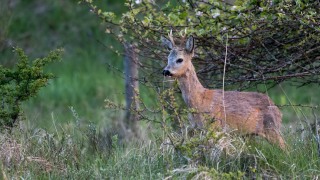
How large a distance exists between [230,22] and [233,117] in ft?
3.81

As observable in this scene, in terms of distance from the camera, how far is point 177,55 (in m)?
9.34

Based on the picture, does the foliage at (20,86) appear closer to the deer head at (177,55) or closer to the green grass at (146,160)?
the green grass at (146,160)

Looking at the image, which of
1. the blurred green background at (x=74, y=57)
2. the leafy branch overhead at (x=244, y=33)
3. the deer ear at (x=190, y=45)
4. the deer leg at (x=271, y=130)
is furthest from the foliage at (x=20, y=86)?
the blurred green background at (x=74, y=57)

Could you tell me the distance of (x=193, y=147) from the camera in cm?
797

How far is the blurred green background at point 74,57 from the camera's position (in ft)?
50.4

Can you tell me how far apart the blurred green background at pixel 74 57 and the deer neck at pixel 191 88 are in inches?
120

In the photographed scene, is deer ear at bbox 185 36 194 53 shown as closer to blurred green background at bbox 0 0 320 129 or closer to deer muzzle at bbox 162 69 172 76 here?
deer muzzle at bbox 162 69 172 76

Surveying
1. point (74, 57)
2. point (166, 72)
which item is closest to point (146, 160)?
point (166, 72)

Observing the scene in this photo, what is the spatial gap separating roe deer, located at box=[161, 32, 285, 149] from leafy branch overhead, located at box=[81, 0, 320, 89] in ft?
0.53

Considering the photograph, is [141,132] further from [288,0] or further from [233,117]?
[288,0]

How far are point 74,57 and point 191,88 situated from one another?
9.98 metres

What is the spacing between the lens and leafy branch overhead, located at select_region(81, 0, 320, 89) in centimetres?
854

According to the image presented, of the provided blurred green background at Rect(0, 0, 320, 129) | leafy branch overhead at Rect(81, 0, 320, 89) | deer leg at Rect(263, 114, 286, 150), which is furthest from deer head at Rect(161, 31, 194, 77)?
blurred green background at Rect(0, 0, 320, 129)

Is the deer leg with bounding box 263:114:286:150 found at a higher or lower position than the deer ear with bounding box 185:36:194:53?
lower
